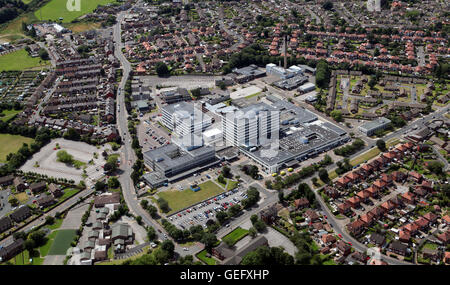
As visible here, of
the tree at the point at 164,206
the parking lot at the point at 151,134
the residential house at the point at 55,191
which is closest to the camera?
the tree at the point at 164,206

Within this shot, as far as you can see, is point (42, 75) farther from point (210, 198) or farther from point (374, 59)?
point (374, 59)

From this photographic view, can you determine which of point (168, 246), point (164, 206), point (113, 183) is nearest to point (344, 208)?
point (168, 246)

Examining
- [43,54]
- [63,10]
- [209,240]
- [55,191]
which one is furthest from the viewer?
[63,10]

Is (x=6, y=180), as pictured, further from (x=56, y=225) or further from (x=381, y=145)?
(x=381, y=145)

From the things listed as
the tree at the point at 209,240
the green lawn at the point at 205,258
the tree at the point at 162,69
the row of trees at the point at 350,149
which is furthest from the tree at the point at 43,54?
the green lawn at the point at 205,258

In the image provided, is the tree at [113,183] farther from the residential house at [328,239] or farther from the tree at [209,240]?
the residential house at [328,239]

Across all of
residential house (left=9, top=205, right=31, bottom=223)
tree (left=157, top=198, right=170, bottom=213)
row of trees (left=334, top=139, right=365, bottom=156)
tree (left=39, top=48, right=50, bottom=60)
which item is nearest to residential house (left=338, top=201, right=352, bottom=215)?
row of trees (left=334, top=139, right=365, bottom=156)
